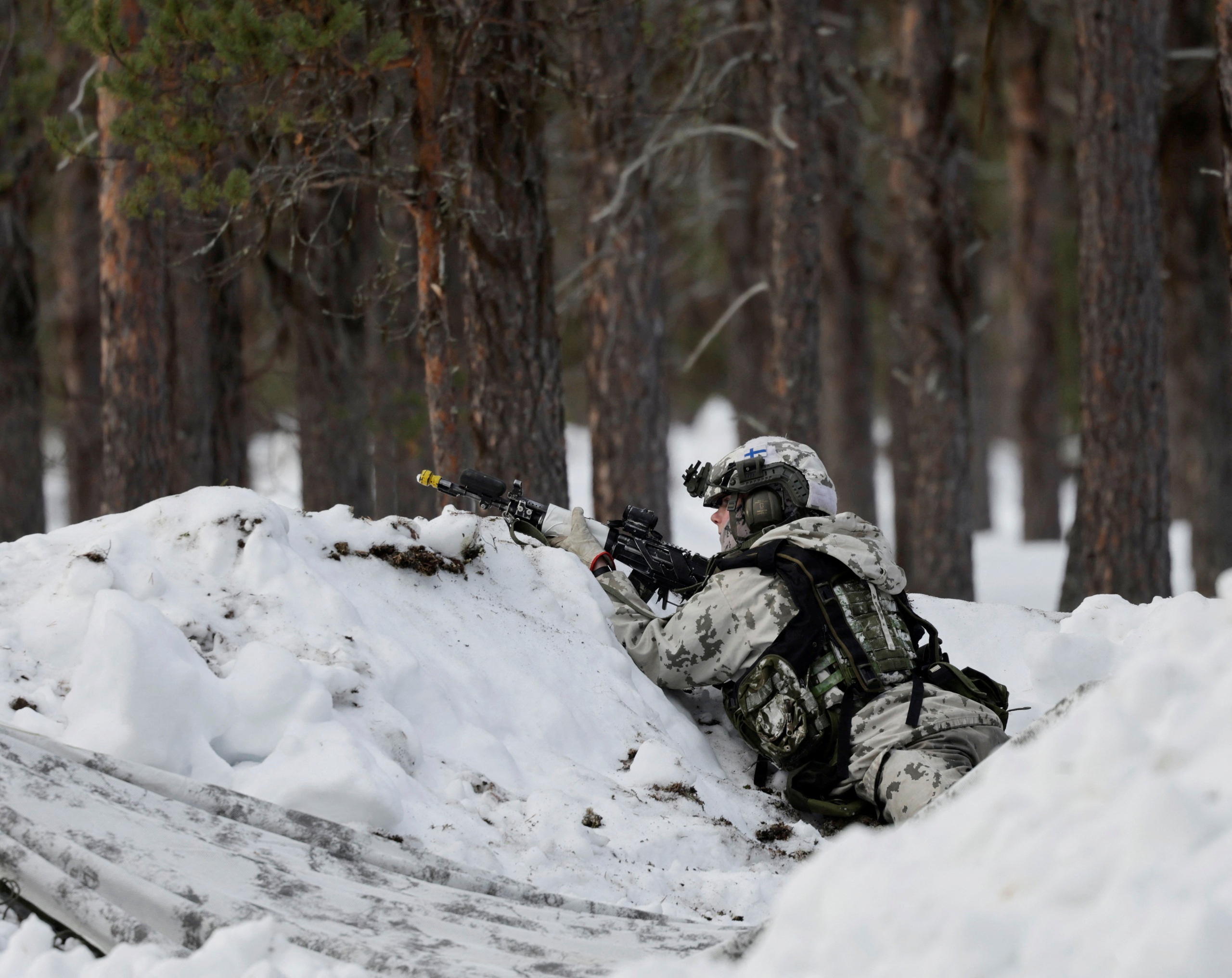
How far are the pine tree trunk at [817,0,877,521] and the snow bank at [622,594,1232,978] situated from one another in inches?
469

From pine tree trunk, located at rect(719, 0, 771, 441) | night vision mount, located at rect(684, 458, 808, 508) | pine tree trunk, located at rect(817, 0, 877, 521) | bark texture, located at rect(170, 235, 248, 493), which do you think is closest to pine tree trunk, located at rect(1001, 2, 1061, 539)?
pine tree trunk, located at rect(817, 0, 877, 521)

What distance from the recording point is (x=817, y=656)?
445 cm

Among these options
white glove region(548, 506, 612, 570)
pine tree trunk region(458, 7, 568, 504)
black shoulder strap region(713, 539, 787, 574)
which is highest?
pine tree trunk region(458, 7, 568, 504)

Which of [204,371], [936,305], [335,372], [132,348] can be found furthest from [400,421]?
[936,305]

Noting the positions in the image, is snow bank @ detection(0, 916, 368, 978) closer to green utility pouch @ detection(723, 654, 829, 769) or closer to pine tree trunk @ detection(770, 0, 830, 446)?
green utility pouch @ detection(723, 654, 829, 769)

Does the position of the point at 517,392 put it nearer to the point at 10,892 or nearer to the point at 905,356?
the point at 10,892

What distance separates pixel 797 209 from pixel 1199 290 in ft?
19.1

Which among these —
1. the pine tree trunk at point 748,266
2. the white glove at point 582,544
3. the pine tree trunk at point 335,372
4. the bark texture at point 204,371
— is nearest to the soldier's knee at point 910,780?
the white glove at point 582,544

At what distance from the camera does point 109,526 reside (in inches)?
169

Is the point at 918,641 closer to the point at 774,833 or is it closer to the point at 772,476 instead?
the point at 772,476

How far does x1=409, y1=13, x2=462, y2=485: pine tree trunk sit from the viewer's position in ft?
20.4

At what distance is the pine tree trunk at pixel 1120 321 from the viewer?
9.01 meters

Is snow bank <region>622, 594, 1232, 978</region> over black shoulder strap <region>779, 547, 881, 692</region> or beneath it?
over

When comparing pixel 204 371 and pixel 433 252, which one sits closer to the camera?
pixel 433 252
